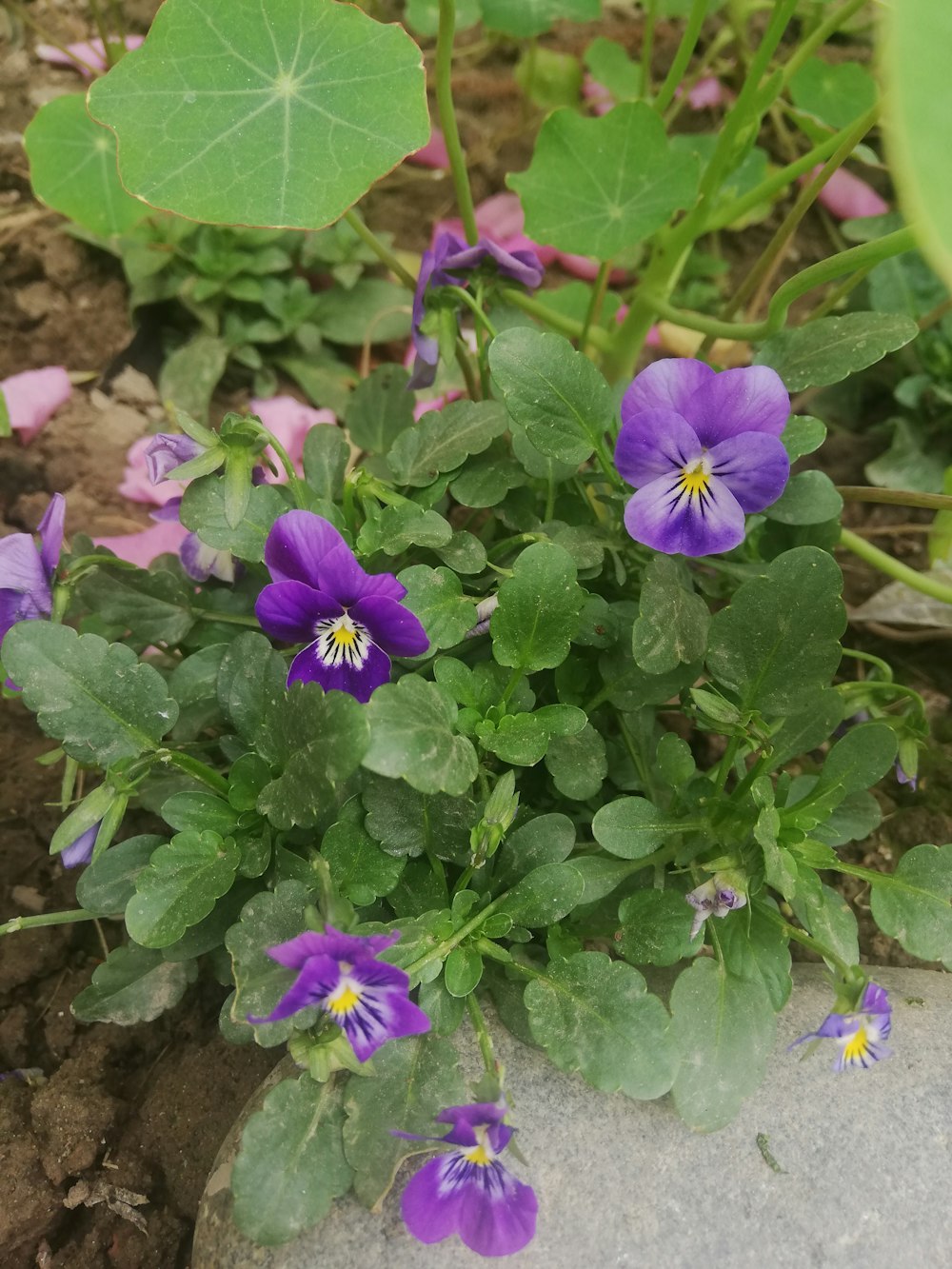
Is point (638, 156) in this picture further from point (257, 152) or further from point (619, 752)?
point (619, 752)

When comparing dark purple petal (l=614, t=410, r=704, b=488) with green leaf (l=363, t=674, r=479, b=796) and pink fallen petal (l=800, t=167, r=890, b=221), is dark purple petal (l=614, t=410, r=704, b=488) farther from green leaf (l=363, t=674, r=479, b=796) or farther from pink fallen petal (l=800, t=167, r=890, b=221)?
pink fallen petal (l=800, t=167, r=890, b=221)

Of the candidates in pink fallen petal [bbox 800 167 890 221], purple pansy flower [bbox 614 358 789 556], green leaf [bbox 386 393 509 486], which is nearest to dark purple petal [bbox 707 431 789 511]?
purple pansy flower [bbox 614 358 789 556]

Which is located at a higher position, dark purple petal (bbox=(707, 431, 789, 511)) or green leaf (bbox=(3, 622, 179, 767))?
dark purple petal (bbox=(707, 431, 789, 511))

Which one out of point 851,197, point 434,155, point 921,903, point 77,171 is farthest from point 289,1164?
point 851,197

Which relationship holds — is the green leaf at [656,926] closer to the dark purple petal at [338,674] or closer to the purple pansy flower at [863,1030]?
the purple pansy flower at [863,1030]

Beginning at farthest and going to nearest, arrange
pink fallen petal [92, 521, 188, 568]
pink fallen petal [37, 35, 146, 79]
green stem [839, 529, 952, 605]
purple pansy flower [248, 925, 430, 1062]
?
pink fallen petal [37, 35, 146, 79] < pink fallen petal [92, 521, 188, 568] < green stem [839, 529, 952, 605] < purple pansy flower [248, 925, 430, 1062]

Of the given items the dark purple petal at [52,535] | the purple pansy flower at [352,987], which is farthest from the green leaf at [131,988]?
the dark purple petal at [52,535]
